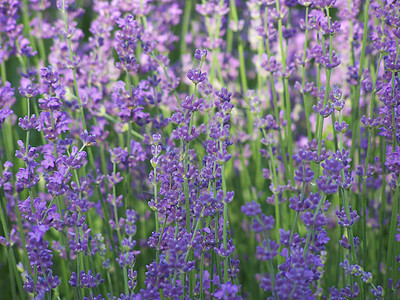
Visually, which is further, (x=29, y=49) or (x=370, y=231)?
(x=370, y=231)

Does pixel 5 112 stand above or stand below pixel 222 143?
above

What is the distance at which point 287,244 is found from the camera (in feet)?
4.98

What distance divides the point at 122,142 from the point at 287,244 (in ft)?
4.03

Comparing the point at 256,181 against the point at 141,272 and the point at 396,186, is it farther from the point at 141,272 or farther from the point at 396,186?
the point at 396,186

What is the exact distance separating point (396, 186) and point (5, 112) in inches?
54.3

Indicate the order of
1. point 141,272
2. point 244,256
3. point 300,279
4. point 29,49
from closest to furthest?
1. point 300,279
2. point 29,49
3. point 141,272
4. point 244,256

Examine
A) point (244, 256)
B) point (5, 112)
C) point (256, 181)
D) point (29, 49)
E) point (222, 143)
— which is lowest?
point (244, 256)

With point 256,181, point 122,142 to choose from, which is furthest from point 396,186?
point 122,142

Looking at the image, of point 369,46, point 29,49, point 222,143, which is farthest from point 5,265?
point 369,46

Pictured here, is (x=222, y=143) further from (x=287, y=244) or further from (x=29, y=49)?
(x=29, y=49)

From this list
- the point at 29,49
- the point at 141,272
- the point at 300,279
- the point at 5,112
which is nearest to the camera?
Result: the point at 300,279

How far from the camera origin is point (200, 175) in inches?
65.2

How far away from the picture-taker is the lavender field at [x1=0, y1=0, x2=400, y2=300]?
5.02 feet

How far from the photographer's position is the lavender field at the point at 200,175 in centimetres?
153
